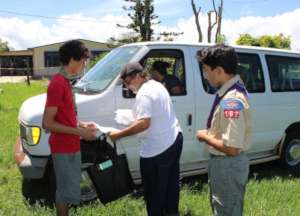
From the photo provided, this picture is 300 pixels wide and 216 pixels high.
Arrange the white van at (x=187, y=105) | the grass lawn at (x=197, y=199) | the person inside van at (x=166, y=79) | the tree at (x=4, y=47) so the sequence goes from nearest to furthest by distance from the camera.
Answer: the grass lawn at (x=197, y=199) → the white van at (x=187, y=105) → the person inside van at (x=166, y=79) → the tree at (x=4, y=47)

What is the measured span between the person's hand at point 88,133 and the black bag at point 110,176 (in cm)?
29

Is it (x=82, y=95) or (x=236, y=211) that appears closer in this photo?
(x=236, y=211)

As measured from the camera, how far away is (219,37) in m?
27.6

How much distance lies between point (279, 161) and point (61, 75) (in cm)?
459

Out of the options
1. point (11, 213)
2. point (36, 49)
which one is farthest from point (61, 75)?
point (36, 49)

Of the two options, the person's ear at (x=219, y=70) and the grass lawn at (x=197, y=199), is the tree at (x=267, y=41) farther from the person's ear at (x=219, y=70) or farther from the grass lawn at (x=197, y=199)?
the person's ear at (x=219, y=70)

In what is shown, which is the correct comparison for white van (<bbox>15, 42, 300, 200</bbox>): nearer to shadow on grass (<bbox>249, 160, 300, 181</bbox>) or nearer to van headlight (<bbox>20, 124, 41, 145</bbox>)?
van headlight (<bbox>20, 124, 41, 145</bbox>)

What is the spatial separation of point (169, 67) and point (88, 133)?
8.42 ft

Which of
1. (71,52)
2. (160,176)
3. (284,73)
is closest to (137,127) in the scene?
(160,176)

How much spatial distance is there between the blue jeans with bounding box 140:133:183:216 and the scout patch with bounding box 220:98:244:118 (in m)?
1.18

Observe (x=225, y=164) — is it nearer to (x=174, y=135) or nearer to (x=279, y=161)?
(x=174, y=135)

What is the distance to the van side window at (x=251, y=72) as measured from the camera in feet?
23.1

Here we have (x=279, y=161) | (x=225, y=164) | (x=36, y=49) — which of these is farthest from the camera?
(x=36, y=49)

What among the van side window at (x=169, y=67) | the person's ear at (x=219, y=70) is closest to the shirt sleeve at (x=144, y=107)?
the person's ear at (x=219, y=70)
